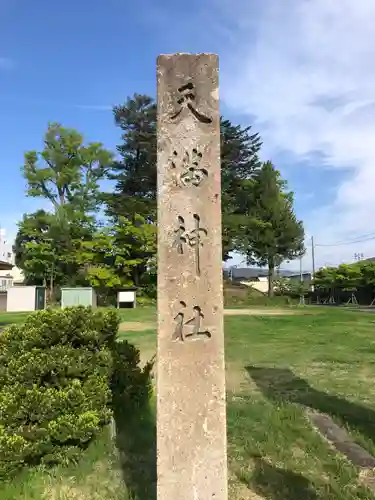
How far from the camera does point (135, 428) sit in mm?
4961

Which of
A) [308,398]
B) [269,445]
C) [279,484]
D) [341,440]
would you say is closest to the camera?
[279,484]

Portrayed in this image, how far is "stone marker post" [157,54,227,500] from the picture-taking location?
2.97 meters

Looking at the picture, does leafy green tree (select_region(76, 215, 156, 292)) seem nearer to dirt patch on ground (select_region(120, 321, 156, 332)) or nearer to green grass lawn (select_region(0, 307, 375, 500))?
dirt patch on ground (select_region(120, 321, 156, 332))

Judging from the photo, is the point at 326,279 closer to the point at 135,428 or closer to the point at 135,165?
the point at 135,165

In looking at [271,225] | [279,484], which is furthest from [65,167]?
[279,484]

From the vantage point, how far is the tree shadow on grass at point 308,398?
17.3ft

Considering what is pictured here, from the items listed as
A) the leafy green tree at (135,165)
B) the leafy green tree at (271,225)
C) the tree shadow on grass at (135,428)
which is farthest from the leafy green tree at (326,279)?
the tree shadow on grass at (135,428)

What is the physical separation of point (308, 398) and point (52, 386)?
142 inches

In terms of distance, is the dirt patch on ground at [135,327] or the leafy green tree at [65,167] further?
the leafy green tree at [65,167]

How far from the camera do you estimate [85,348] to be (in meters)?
4.60

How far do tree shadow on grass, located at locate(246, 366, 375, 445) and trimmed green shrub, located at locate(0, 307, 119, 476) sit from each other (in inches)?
106

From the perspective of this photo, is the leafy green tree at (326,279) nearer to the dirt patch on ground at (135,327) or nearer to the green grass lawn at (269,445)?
the dirt patch on ground at (135,327)

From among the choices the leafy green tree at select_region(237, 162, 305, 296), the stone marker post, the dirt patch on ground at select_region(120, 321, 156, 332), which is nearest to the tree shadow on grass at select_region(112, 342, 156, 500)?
the stone marker post

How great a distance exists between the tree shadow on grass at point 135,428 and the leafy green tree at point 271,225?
1290 inches
